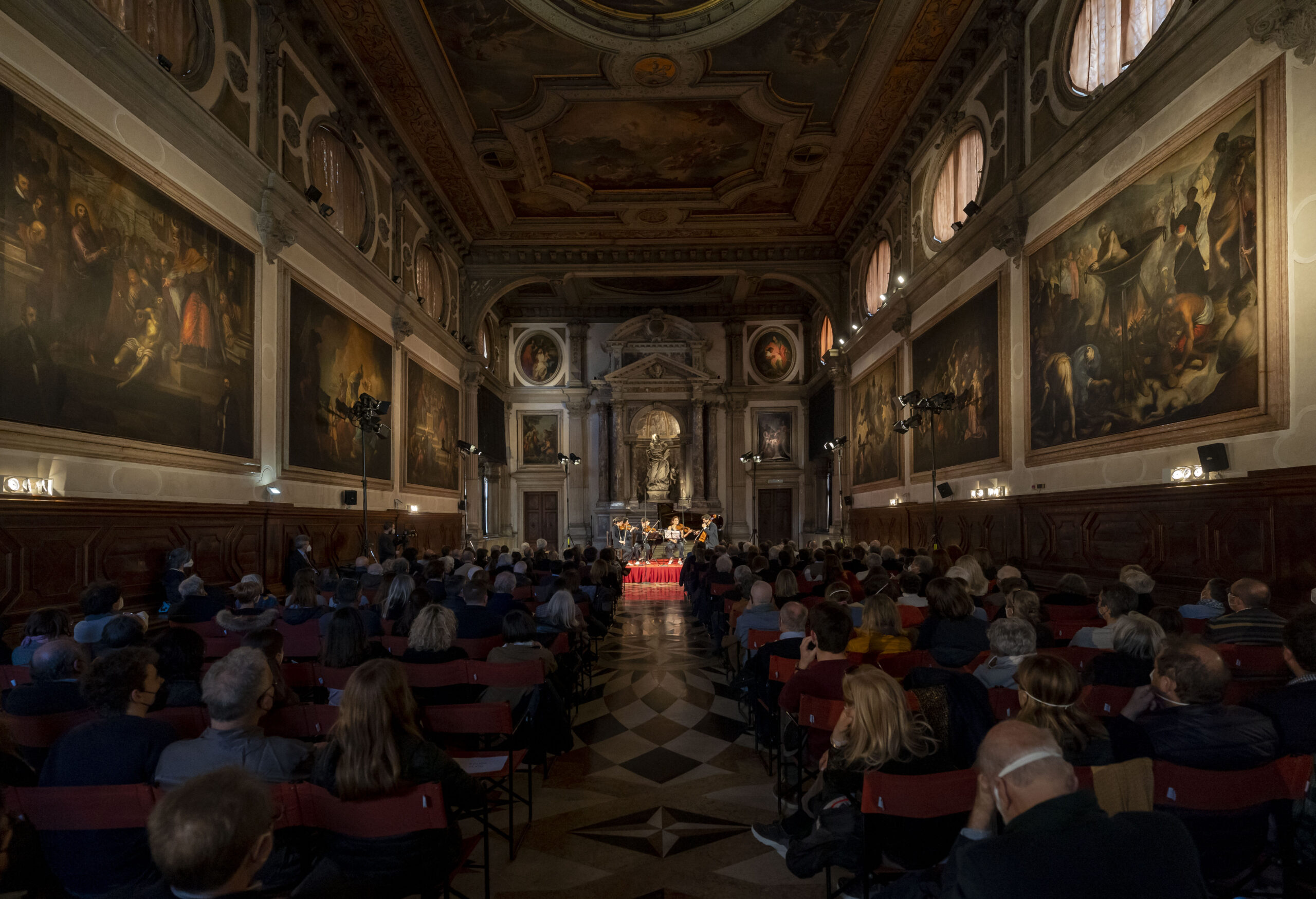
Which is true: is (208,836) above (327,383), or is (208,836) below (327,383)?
below

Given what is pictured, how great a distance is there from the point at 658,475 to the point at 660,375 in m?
3.81

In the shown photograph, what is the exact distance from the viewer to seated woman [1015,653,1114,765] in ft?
9.17

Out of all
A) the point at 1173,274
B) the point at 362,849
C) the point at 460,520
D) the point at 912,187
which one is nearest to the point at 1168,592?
the point at 1173,274

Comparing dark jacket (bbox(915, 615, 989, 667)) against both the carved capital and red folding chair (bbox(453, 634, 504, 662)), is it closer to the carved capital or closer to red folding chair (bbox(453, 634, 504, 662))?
red folding chair (bbox(453, 634, 504, 662))

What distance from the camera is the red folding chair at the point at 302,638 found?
6.18 m

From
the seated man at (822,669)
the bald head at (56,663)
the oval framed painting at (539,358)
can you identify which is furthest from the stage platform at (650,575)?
the bald head at (56,663)

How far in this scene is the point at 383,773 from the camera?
2752 mm

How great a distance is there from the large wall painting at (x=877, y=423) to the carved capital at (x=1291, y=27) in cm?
1050

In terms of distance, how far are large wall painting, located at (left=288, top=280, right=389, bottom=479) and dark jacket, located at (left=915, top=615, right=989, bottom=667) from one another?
9.61 meters

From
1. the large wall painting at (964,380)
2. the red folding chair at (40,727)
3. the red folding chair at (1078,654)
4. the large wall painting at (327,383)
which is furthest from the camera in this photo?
the large wall painting at (964,380)

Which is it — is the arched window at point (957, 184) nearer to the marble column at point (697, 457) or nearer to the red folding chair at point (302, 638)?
the red folding chair at point (302, 638)

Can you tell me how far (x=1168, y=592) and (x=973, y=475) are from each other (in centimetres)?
511

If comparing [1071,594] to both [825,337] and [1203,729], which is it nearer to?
[1203,729]

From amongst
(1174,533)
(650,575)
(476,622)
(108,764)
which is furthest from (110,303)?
(650,575)
